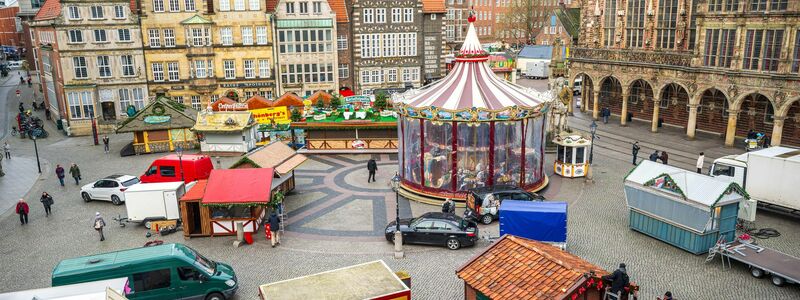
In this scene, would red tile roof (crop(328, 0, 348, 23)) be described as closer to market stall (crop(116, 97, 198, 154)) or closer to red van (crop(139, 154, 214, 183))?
market stall (crop(116, 97, 198, 154))

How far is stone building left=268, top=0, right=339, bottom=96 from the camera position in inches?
2016

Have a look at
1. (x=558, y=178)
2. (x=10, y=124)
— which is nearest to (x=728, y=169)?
(x=558, y=178)

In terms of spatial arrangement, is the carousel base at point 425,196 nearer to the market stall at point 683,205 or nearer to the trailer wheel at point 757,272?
the market stall at point 683,205

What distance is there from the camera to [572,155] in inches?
1292

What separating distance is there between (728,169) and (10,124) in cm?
5622

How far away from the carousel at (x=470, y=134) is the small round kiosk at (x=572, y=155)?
251 cm

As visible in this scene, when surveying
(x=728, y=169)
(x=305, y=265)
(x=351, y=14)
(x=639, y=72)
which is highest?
(x=351, y=14)

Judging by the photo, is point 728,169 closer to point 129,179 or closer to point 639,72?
point 639,72

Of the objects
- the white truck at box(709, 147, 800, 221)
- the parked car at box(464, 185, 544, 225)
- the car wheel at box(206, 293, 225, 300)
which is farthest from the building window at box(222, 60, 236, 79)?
the white truck at box(709, 147, 800, 221)

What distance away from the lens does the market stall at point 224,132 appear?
39469mm

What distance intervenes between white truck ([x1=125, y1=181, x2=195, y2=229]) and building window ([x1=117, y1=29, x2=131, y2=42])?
2617 cm

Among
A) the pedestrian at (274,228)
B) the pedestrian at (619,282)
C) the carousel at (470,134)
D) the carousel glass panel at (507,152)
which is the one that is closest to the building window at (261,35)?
the carousel at (470,134)

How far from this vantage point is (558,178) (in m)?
33.3

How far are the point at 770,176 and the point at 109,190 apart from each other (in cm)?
3008
